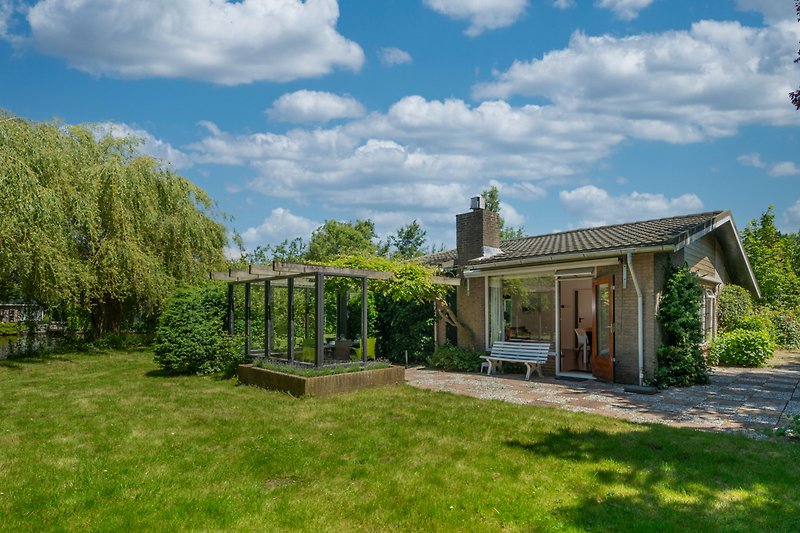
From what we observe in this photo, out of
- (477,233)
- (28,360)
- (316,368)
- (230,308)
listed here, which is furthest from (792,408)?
(28,360)

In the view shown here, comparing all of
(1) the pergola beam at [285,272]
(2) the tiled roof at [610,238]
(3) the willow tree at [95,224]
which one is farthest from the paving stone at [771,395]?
(3) the willow tree at [95,224]

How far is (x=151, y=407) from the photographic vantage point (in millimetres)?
8609

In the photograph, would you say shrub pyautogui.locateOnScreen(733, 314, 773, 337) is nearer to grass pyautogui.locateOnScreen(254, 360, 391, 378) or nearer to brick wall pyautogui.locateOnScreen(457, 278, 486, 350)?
brick wall pyautogui.locateOnScreen(457, 278, 486, 350)

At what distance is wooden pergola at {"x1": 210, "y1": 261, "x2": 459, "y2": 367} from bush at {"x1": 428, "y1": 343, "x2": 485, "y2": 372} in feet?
11.3

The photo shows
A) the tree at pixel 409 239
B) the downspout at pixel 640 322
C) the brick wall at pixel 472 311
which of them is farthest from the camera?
the tree at pixel 409 239

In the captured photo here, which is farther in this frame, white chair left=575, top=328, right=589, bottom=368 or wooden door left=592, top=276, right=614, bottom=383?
white chair left=575, top=328, right=589, bottom=368

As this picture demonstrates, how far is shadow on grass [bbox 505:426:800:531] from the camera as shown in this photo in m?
4.16

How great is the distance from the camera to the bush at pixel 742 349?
14.1 meters

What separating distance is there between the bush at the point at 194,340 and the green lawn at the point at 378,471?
A: 352 cm

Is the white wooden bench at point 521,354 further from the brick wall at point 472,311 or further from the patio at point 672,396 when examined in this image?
the brick wall at point 472,311

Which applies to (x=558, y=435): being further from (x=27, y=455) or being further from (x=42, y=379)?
(x=42, y=379)

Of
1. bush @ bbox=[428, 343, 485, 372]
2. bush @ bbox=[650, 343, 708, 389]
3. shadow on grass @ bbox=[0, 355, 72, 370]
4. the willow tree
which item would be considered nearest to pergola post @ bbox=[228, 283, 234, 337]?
the willow tree

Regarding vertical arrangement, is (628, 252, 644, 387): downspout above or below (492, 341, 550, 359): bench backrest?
above

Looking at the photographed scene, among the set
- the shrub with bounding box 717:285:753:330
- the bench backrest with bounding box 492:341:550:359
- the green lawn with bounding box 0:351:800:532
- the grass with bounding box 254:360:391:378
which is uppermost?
the shrub with bounding box 717:285:753:330
